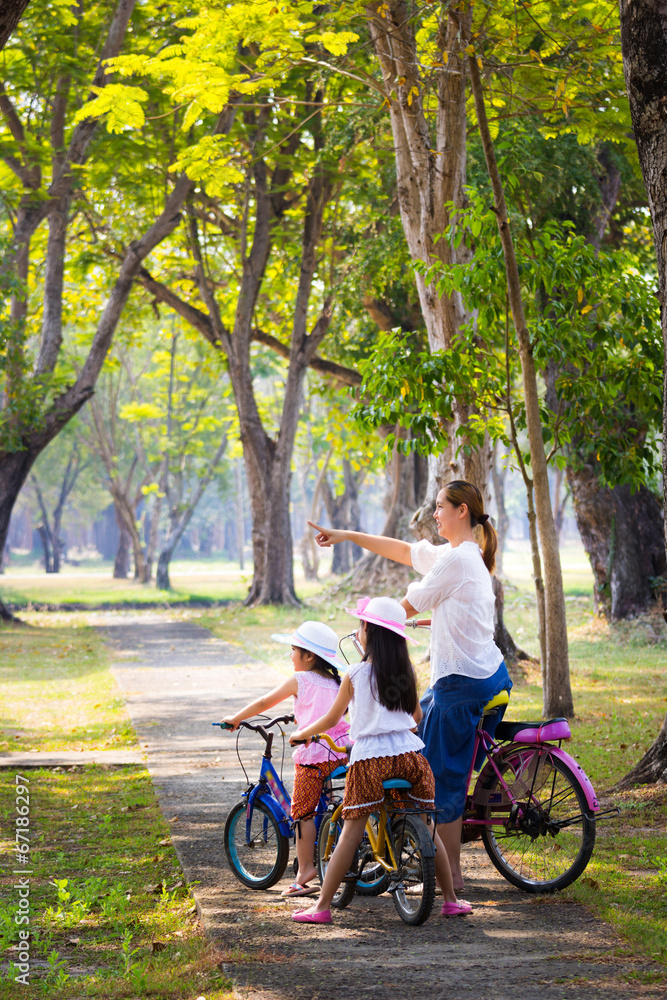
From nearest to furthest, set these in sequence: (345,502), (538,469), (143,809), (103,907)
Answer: (103,907)
(143,809)
(538,469)
(345,502)

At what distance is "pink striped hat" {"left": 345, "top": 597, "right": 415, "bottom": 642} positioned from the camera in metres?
4.29

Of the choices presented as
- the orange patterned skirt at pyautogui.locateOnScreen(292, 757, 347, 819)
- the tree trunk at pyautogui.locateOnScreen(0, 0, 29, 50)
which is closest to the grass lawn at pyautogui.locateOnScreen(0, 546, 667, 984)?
the orange patterned skirt at pyautogui.locateOnScreen(292, 757, 347, 819)

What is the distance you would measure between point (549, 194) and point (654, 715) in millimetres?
7555

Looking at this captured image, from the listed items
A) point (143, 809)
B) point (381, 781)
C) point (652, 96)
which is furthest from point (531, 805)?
point (652, 96)

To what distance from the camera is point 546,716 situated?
29.2ft

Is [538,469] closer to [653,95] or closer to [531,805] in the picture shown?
[653,95]

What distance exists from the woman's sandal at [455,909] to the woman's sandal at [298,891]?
67 centimetres

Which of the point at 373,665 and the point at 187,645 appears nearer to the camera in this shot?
the point at 373,665

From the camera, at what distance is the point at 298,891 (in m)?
4.79

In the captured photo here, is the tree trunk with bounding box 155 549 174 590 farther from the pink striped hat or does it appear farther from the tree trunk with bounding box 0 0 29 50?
the pink striped hat

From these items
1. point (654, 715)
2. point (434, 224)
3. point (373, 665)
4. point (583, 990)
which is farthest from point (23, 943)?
point (434, 224)

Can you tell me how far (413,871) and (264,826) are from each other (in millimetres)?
928

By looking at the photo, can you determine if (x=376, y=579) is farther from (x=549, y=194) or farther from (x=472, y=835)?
(x=472, y=835)

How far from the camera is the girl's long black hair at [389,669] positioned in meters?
4.31
